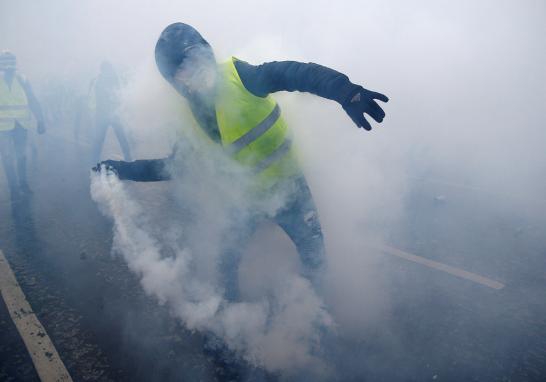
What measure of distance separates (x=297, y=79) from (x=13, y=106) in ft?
17.4

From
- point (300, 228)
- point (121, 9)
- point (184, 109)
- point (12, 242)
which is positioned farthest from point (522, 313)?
point (121, 9)

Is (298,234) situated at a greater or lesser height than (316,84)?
lesser

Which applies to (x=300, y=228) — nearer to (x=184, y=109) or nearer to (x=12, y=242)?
(x=184, y=109)

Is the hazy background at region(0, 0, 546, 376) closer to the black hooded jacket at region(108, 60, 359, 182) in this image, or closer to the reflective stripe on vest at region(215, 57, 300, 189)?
the black hooded jacket at region(108, 60, 359, 182)

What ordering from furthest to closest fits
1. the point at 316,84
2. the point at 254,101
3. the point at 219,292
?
the point at 219,292, the point at 254,101, the point at 316,84

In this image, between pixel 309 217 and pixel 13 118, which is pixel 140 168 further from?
pixel 13 118

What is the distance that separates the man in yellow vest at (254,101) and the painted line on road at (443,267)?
1.66m

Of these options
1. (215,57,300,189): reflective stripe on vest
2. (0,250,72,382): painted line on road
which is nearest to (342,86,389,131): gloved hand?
(215,57,300,189): reflective stripe on vest

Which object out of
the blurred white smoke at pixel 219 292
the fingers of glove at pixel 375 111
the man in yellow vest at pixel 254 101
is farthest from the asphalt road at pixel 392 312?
the fingers of glove at pixel 375 111

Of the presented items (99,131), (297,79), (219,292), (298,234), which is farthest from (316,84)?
(99,131)

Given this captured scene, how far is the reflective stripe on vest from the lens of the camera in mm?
2256

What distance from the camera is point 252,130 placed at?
7.55 ft

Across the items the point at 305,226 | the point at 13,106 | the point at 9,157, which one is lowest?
the point at 9,157

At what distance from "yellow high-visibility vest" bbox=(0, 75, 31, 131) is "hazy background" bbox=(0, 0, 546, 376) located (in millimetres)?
1565
